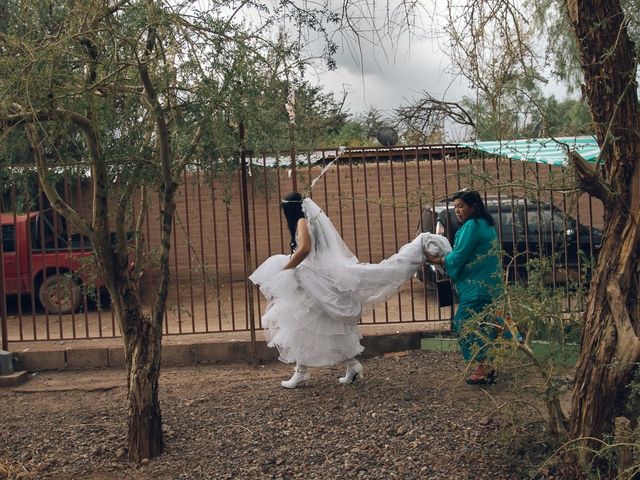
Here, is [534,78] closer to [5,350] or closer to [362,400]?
[362,400]

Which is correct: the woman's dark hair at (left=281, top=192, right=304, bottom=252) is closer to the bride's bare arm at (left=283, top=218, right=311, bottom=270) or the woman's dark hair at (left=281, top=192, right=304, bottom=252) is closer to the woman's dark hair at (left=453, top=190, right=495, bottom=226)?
the bride's bare arm at (left=283, top=218, right=311, bottom=270)

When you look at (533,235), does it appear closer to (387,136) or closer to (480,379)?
(480,379)

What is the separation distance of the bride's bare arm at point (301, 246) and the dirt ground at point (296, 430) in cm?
107

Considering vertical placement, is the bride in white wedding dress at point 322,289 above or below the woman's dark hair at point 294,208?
below

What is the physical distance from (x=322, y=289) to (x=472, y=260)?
126 cm

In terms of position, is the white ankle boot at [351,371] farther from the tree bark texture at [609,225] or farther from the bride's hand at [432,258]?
the tree bark texture at [609,225]

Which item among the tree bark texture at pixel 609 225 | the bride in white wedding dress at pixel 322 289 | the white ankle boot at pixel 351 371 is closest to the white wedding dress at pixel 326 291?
the bride in white wedding dress at pixel 322 289

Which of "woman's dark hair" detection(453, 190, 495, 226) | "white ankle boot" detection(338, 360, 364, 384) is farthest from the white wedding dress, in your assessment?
"woman's dark hair" detection(453, 190, 495, 226)

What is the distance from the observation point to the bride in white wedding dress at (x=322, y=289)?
717 centimetres

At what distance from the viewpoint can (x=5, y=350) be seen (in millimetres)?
8703

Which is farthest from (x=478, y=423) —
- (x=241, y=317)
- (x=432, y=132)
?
(x=432, y=132)

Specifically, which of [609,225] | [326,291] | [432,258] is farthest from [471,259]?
[609,225]

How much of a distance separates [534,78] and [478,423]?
2.29 metres

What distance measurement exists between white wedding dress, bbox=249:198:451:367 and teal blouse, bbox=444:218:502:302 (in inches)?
11.8
